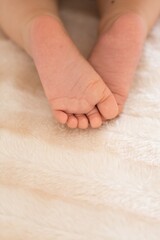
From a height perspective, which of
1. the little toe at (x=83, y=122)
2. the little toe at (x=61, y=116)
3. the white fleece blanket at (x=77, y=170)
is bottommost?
the white fleece blanket at (x=77, y=170)

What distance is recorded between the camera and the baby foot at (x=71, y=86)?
0.60 m

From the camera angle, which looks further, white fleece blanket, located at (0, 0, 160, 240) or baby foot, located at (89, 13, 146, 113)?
baby foot, located at (89, 13, 146, 113)

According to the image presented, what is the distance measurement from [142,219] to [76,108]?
0.65ft

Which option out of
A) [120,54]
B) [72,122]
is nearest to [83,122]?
[72,122]

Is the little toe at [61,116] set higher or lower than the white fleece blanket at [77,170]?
higher

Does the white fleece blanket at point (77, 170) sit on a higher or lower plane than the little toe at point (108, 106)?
lower

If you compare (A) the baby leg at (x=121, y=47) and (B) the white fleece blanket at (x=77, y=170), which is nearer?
(B) the white fleece blanket at (x=77, y=170)

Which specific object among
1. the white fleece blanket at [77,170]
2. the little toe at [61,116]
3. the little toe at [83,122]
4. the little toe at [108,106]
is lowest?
the white fleece blanket at [77,170]

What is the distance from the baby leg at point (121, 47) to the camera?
2.09 feet

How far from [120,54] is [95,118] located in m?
0.12

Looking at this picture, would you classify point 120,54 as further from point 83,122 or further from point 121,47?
point 83,122

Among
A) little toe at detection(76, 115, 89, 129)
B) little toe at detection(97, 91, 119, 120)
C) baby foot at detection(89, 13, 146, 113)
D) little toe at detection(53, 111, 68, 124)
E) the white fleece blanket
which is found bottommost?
the white fleece blanket

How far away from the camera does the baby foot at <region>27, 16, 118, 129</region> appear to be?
60cm

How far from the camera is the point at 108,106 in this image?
607mm
